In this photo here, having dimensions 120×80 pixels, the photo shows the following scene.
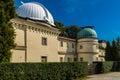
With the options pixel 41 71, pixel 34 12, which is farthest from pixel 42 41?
pixel 41 71

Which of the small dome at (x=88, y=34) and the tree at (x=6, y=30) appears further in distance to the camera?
the small dome at (x=88, y=34)

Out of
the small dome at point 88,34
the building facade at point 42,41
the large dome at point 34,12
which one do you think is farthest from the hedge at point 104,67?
the large dome at point 34,12

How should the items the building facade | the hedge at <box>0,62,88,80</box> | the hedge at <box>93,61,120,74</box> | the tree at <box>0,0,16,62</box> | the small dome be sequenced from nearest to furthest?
the hedge at <box>0,62,88,80</box>, the tree at <box>0,0,16,62</box>, the building facade, the hedge at <box>93,61,120,74</box>, the small dome

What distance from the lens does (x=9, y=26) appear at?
18844mm

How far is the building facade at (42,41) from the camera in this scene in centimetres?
2936

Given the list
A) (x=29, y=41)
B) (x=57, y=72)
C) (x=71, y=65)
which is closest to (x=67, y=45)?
(x=29, y=41)

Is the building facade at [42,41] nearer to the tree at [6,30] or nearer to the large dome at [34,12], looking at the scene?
the large dome at [34,12]

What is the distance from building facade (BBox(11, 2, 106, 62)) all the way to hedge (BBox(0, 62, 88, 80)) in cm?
659

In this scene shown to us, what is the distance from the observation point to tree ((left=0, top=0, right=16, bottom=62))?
58.6 ft

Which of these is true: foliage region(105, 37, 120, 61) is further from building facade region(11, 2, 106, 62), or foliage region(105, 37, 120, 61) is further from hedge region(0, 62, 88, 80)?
hedge region(0, 62, 88, 80)

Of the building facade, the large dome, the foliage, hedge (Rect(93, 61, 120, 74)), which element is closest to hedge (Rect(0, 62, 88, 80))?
the building facade

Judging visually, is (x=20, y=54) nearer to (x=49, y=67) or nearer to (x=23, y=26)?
(x=23, y=26)

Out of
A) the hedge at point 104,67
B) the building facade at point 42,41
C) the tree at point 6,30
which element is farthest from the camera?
the hedge at point 104,67

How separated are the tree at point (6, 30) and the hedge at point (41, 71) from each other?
4.30 feet
